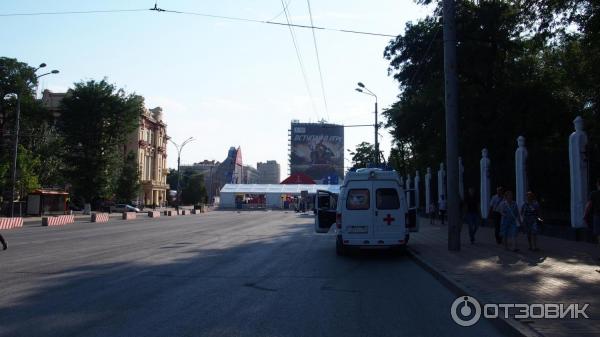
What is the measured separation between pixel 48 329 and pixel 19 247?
41.0 ft

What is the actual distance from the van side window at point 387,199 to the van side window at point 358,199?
11.6 inches

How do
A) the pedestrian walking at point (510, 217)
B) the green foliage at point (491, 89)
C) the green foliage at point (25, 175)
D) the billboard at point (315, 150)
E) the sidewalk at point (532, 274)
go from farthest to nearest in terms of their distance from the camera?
1. the billboard at point (315, 150)
2. the green foliage at point (25, 175)
3. the green foliage at point (491, 89)
4. the pedestrian walking at point (510, 217)
5. the sidewalk at point (532, 274)

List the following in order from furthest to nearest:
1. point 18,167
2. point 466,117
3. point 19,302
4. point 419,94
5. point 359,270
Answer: point 18,167, point 419,94, point 466,117, point 359,270, point 19,302

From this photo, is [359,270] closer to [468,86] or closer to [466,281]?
[466,281]

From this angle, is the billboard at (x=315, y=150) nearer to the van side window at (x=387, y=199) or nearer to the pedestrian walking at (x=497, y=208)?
the pedestrian walking at (x=497, y=208)

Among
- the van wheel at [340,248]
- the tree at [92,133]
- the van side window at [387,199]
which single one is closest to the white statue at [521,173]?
the van side window at [387,199]

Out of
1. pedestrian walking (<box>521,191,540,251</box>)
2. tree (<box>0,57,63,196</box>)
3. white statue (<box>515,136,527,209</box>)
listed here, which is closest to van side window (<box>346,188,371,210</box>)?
pedestrian walking (<box>521,191,540,251</box>)

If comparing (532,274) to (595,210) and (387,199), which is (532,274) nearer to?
(595,210)

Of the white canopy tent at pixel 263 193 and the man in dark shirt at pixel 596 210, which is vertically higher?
the white canopy tent at pixel 263 193

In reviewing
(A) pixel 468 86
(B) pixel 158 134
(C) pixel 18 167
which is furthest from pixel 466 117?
(B) pixel 158 134

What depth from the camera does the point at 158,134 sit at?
9431 cm

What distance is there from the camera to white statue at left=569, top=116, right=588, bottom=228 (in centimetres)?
1530

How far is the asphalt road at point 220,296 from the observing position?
6535mm

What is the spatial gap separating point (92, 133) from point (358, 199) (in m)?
47.3
